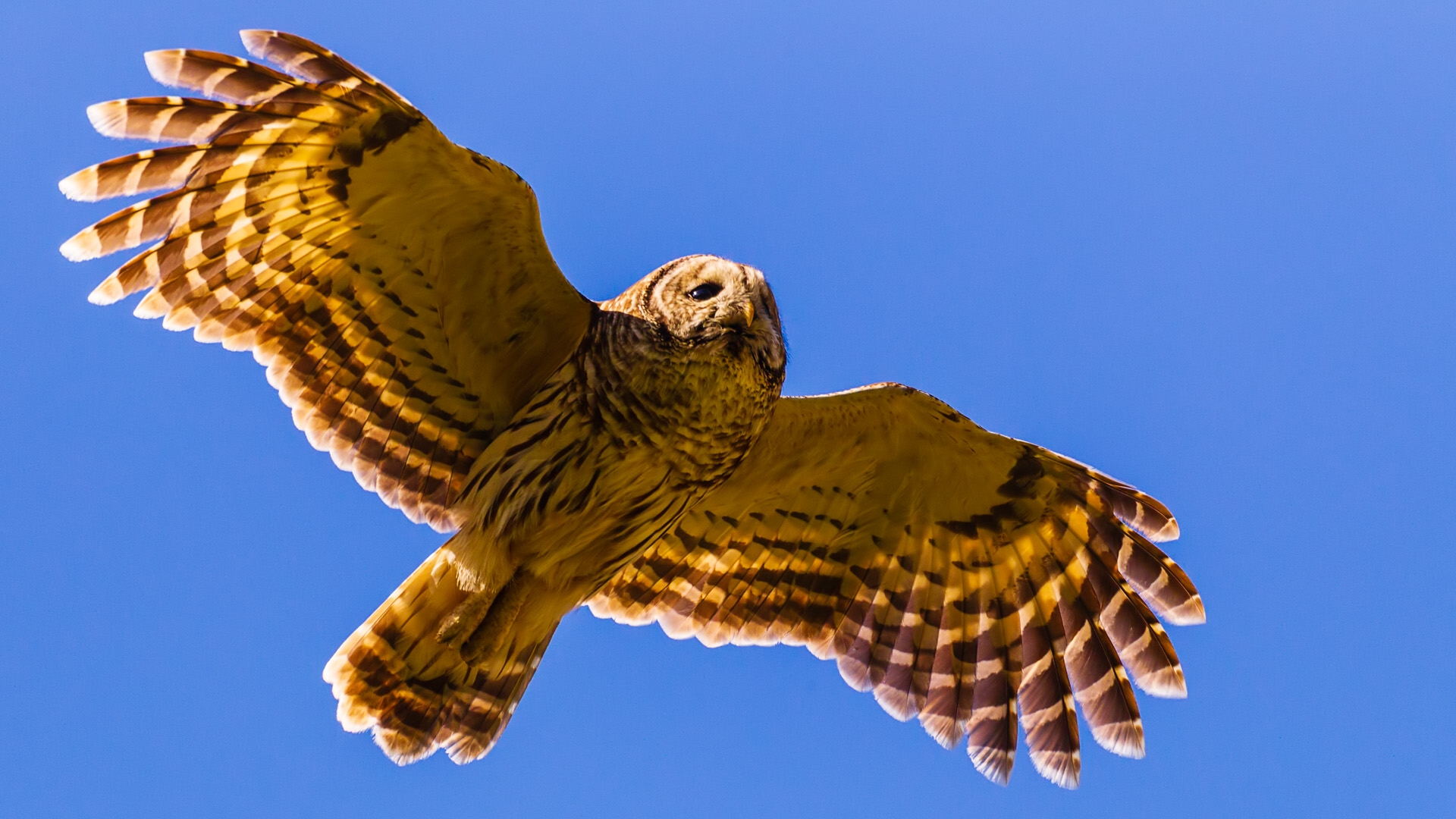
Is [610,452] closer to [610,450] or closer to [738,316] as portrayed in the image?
[610,450]

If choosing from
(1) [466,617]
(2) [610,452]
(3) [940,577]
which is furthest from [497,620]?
(3) [940,577]

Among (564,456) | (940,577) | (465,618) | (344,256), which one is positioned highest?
(940,577)

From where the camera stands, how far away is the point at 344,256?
6.11m

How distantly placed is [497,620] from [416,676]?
0.50m

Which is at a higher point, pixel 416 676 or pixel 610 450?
pixel 610 450

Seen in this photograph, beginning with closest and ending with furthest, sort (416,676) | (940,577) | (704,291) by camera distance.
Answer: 1. (704,291)
2. (416,676)
3. (940,577)

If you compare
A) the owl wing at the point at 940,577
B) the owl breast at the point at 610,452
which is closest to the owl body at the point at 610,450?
the owl breast at the point at 610,452

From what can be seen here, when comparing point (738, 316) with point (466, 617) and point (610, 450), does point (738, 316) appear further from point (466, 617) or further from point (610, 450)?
point (466, 617)

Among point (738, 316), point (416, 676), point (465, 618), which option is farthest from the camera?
point (416, 676)

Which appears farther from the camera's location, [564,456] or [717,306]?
[564,456]

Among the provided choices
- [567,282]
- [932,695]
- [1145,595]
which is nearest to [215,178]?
[567,282]

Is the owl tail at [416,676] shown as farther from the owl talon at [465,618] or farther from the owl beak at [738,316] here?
the owl beak at [738,316]

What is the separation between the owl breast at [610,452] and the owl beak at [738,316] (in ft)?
0.32

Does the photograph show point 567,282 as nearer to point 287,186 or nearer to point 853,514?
point 287,186
